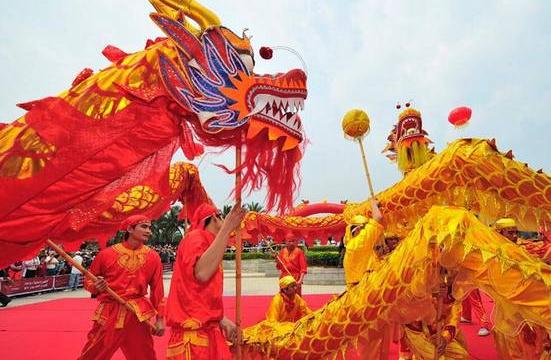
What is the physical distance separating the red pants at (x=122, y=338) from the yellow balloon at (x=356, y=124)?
2.16 metres

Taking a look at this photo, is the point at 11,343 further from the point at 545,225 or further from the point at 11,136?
the point at 545,225

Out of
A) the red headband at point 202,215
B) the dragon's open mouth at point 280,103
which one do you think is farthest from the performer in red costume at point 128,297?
the dragon's open mouth at point 280,103

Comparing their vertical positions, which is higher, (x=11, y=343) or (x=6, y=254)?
(x=6, y=254)

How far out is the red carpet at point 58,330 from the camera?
4156 mm

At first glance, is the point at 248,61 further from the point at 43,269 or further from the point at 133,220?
the point at 43,269

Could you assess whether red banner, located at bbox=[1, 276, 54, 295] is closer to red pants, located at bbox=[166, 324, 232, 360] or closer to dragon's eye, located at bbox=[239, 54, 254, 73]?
red pants, located at bbox=[166, 324, 232, 360]

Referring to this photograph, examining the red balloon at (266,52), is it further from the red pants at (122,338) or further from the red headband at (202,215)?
the red pants at (122,338)

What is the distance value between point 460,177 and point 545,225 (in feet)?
1.65

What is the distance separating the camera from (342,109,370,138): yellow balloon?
3385 mm

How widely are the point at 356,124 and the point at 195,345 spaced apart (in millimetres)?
2221

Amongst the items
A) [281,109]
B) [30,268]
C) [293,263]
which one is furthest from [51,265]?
[281,109]

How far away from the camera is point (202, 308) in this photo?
1.84 metres

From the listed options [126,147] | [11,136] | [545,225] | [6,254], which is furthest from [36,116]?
[545,225]

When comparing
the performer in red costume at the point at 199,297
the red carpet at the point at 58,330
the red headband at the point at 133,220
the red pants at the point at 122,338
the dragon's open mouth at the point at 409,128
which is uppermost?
the dragon's open mouth at the point at 409,128
